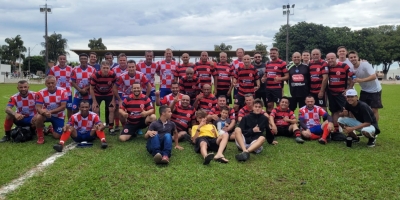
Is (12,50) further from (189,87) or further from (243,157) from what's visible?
(243,157)

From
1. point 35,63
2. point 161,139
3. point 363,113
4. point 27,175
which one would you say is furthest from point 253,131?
point 35,63

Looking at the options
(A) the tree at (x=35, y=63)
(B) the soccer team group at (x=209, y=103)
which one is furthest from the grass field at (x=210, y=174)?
(A) the tree at (x=35, y=63)

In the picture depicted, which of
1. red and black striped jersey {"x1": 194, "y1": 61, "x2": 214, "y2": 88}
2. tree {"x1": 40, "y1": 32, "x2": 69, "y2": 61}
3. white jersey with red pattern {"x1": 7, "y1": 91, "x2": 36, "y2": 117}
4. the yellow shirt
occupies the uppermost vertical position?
tree {"x1": 40, "y1": 32, "x2": 69, "y2": 61}

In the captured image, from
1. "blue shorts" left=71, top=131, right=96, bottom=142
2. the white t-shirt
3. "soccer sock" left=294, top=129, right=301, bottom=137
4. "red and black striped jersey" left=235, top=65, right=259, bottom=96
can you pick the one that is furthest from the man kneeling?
"blue shorts" left=71, top=131, right=96, bottom=142

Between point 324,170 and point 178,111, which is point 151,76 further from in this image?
point 324,170

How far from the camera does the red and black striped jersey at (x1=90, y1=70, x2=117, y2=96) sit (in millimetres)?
7336

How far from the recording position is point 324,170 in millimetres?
4688

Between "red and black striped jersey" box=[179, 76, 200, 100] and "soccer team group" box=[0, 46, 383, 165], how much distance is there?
0.08 feet

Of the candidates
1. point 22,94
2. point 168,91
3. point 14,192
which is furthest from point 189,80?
point 14,192

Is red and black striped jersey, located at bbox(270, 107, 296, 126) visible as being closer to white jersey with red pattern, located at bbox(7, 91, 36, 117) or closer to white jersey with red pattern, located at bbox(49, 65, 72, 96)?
white jersey with red pattern, located at bbox(49, 65, 72, 96)

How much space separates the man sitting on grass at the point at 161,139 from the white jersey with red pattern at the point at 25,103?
306 centimetres

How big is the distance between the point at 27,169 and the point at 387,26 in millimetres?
74830

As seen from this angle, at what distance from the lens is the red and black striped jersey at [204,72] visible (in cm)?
797

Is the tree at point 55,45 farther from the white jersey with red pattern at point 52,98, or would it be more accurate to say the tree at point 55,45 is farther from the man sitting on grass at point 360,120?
the man sitting on grass at point 360,120
